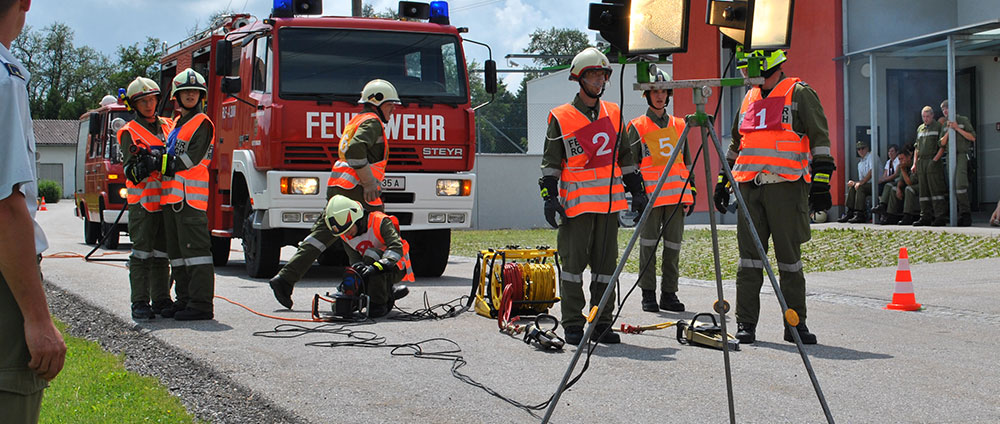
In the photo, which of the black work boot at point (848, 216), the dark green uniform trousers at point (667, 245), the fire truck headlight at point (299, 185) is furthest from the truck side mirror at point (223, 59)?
the black work boot at point (848, 216)

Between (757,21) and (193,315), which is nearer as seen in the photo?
(757,21)

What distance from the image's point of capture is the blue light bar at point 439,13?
504 inches

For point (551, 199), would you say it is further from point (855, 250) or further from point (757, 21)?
point (855, 250)

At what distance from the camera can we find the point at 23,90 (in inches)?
105

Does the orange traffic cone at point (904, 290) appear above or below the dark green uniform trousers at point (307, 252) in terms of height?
below

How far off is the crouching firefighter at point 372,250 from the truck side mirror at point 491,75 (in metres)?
4.18

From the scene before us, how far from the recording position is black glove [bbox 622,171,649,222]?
23.8ft

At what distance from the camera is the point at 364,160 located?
937 centimetres

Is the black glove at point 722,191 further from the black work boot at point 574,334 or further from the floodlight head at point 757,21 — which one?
the floodlight head at point 757,21

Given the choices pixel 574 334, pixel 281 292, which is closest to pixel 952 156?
pixel 574 334

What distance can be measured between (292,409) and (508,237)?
17.7 m

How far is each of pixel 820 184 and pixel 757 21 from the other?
7.67 feet

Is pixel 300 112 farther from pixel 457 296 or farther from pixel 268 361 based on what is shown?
pixel 268 361

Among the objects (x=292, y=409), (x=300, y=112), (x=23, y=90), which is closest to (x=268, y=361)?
(x=292, y=409)
